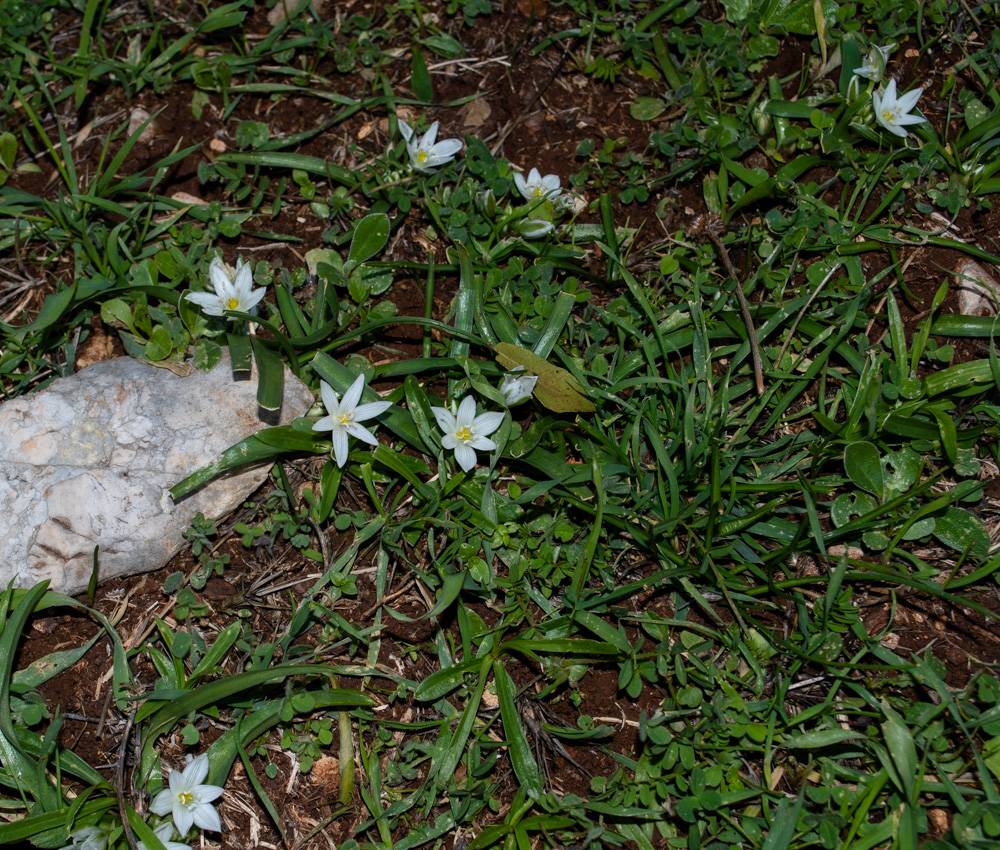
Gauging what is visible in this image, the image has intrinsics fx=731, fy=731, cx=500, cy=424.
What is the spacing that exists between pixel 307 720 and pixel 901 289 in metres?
2.11

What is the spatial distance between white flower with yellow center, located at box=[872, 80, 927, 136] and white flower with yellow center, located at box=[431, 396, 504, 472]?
154 cm

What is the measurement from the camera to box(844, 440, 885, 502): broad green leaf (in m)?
1.95

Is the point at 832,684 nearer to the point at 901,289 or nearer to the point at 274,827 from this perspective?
the point at 901,289

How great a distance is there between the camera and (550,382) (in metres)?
2.03

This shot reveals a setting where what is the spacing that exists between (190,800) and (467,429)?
114cm

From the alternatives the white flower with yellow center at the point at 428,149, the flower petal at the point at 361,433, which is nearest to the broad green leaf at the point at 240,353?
the flower petal at the point at 361,433

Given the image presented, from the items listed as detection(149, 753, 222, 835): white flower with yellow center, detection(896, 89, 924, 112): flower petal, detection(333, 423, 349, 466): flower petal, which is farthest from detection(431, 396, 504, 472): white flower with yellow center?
detection(896, 89, 924, 112): flower petal

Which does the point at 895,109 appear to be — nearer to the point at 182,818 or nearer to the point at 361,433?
the point at 361,433

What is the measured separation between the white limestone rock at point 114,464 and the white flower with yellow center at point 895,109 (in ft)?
6.49

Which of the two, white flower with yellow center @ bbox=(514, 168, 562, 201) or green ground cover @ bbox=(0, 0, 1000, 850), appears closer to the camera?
green ground cover @ bbox=(0, 0, 1000, 850)

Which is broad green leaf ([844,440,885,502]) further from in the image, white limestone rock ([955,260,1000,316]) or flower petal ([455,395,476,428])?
flower petal ([455,395,476,428])

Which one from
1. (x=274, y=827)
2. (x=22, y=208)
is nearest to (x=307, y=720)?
(x=274, y=827)

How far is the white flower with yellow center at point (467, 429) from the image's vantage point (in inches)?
78.5

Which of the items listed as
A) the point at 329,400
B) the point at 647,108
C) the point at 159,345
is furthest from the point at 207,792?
the point at 647,108
